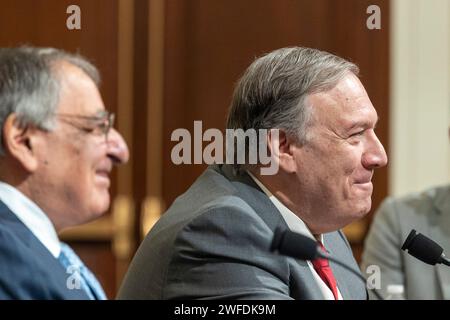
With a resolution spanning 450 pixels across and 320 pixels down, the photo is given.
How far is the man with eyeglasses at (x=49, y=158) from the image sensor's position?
1.64 meters

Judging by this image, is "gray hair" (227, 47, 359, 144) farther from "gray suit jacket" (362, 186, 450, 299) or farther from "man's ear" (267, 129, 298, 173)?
"gray suit jacket" (362, 186, 450, 299)

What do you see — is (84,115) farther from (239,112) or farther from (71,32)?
(71,32)

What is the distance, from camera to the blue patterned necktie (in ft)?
5.51

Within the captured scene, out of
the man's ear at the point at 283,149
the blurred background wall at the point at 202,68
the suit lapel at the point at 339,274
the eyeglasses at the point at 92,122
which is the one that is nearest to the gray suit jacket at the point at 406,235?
the blurred background wall at the point at 202,68

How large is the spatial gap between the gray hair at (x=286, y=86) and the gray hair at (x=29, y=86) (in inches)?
13.9

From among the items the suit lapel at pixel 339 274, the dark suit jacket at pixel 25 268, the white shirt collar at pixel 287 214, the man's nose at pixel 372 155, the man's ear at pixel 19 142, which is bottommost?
the suit lapel at pixel 339 274

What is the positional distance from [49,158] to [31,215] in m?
0.11

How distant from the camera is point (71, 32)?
3.11m

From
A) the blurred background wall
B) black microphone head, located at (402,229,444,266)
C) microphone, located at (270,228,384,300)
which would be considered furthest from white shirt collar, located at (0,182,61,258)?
the blurred background wall

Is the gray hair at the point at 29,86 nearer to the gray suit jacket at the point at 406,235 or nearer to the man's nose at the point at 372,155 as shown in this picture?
the man's nose at the point at 372,155

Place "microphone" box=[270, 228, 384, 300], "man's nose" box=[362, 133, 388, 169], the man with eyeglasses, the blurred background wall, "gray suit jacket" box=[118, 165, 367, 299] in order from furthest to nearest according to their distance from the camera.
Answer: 1. the blurred background wall
2. "man's nose" box=[362, 133, 388, 169]
3. the man with eyeglasses
4. "gray suit jacket" box=[118, 165, 367, 299]
5. "microphone" box=[270, 228, 384, 300]

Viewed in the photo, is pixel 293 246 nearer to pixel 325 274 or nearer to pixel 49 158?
pixel 325 274

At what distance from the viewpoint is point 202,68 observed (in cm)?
323
